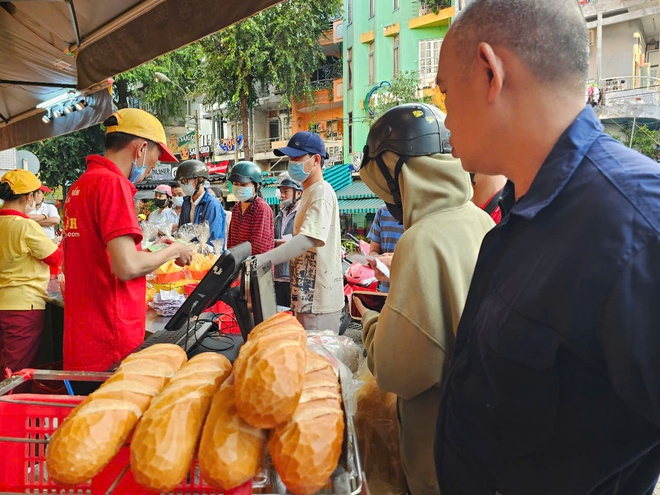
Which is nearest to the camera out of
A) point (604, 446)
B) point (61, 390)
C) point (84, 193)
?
point (604, 446)

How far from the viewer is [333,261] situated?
3.39 meters

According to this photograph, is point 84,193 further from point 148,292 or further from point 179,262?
point 148,292

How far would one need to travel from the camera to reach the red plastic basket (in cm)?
105

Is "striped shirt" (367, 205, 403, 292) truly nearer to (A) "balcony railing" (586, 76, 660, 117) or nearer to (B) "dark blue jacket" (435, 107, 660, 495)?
(B) "dark blue jacket" (435, 107, 660, 495)

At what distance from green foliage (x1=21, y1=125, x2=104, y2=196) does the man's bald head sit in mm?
20478

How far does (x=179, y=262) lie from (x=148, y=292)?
1040 mm

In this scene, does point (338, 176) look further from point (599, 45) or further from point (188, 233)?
point (188, 233)

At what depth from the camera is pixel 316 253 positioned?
335 cm

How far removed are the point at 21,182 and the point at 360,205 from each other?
17453 millimetres

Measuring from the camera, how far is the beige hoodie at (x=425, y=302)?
1353 millimetres

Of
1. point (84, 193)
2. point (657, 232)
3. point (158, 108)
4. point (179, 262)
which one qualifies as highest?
point (158, 108)

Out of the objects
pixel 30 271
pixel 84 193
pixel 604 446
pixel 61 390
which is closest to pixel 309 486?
pixel 604 446

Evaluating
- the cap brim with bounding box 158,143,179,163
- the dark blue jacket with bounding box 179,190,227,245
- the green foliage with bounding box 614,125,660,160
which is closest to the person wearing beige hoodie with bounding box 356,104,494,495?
the cap brim with bounding box 158,143,179,163

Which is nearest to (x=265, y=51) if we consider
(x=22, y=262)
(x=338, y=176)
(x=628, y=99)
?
(x=338, y=176)
